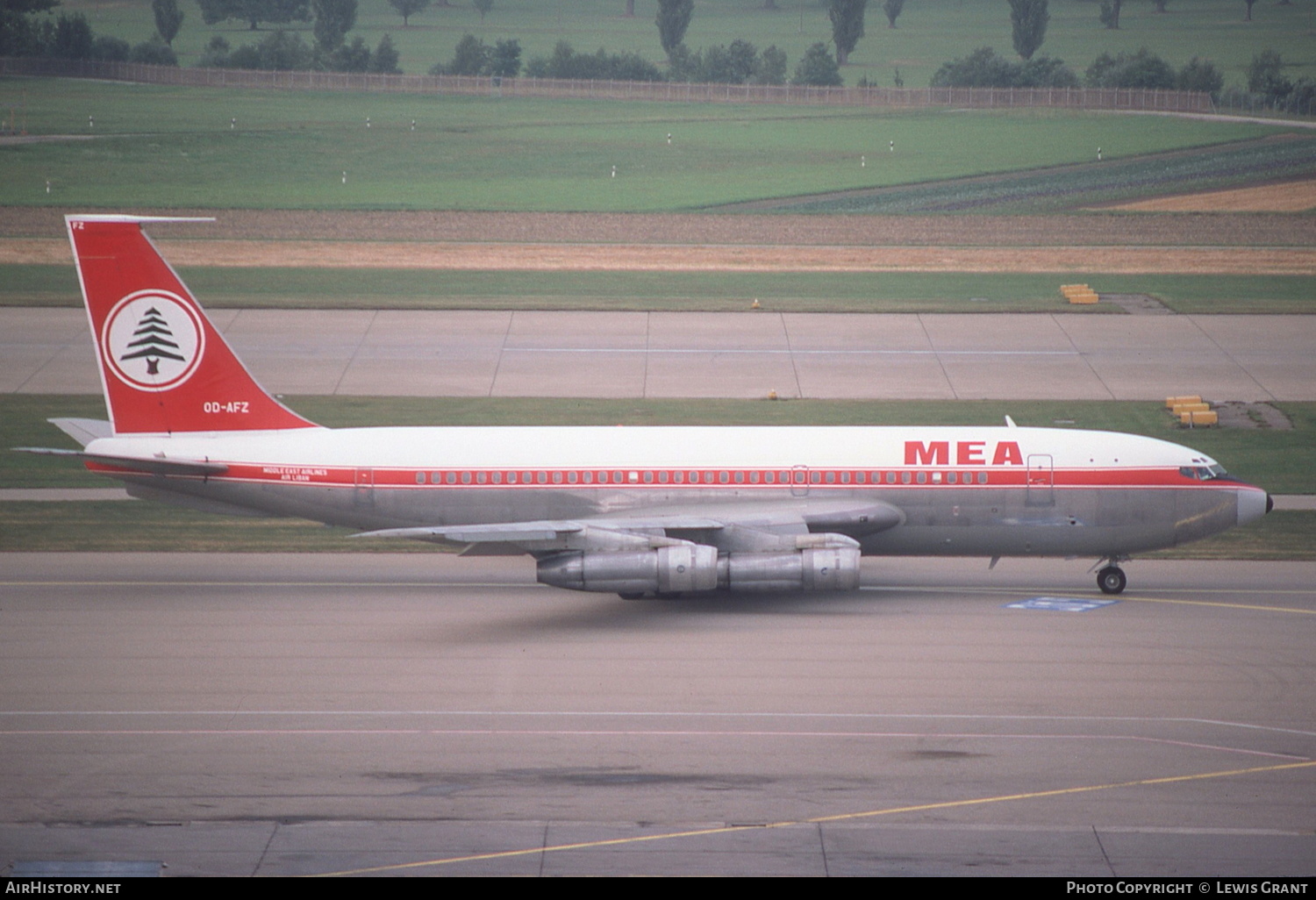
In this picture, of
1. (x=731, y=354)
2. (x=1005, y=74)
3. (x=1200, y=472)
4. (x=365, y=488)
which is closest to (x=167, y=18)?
(x=1005, y=74)

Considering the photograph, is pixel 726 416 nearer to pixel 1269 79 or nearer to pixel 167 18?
pixel 1269 79

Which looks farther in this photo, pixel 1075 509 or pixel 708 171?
pixel 708 171

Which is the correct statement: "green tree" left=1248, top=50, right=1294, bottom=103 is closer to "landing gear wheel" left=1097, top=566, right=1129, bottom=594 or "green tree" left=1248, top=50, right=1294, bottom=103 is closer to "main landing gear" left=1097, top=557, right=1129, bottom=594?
"main landing gear" left=1097, top=557, right=1129, bottom=594

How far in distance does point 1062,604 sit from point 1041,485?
2877mm

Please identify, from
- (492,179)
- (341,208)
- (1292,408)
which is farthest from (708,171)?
(1292,408)

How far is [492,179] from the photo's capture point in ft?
386

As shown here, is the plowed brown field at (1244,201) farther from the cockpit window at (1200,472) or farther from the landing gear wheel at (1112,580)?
the landing gear wheel at (1112,580)

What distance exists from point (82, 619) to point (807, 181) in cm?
8903

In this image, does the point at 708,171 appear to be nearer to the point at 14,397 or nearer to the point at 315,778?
the point at 14,397

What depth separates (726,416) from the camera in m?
53.4

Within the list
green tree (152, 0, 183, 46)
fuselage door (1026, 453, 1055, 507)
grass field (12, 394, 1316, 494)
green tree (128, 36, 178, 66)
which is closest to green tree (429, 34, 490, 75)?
green tree (128, 36, 178, 66)

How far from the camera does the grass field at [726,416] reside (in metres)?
49.8

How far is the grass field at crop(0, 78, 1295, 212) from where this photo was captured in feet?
357

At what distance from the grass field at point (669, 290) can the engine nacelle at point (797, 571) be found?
121ft
